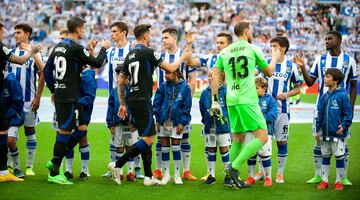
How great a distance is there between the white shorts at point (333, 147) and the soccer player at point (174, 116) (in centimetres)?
219

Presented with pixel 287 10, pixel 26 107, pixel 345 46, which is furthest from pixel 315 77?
pixel 287 10

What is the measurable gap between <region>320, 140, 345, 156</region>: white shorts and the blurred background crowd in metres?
25.3

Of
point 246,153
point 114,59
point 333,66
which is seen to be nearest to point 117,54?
point 114,59

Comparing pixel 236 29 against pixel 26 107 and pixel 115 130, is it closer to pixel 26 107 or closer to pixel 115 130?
pixel 115 130

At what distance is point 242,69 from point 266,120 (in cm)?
147

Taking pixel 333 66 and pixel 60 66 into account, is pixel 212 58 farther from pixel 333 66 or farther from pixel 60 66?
pixel 60 66

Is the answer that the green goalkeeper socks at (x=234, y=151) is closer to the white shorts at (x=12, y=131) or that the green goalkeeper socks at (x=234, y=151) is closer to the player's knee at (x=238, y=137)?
the player's knee at (x=238, y=137)

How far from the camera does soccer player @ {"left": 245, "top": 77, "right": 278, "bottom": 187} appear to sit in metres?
10.9

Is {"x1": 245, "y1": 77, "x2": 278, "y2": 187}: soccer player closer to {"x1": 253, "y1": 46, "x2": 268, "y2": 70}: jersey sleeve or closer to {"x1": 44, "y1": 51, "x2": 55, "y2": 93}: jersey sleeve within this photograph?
{"x1": 253, "y1": 46, "x2": 268, "y2": 70}: jersey sleeve

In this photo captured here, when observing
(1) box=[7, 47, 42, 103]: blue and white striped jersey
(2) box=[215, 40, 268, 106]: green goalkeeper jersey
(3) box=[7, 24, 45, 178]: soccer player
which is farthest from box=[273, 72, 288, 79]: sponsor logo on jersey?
(1) box=[7, 47, 42, 103]: blue and white striped jersey

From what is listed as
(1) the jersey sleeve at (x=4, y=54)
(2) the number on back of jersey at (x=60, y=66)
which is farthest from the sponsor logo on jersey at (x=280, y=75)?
(1) the jersey sleeve at (x=4, y=54)

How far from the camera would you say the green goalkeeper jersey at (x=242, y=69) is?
9.89 m

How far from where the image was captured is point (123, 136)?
11.4 m

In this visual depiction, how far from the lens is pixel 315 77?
11406 millimetres
